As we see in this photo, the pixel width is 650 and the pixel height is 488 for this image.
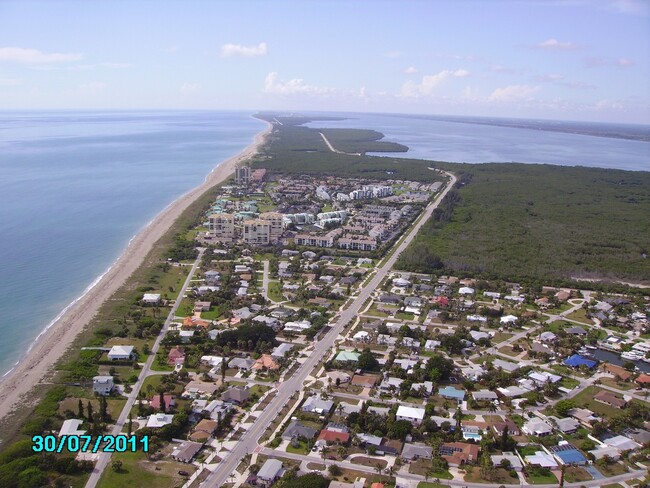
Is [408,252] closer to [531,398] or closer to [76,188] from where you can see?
[531,398]

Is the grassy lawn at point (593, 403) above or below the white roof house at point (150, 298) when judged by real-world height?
below

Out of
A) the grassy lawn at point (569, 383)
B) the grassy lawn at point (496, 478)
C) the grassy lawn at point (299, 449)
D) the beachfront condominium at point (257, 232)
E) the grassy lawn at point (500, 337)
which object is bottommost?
the grassy lawn at point (299, 449)

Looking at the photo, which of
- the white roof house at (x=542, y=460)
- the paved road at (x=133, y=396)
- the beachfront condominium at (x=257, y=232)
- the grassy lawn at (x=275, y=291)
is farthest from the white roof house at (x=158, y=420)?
the beachfront condominium at (x=257, y=232)

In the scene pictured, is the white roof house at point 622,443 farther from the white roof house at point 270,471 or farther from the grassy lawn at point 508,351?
the white roof house at point 270,471

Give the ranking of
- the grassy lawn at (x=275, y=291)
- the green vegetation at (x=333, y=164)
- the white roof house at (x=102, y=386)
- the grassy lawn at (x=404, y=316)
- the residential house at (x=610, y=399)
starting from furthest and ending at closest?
the green vegetation at (x=333, y=164), the grassy lawn at (x=275, y=291), the grassy lawn at (x=404, y=316), the residential house at (x=610, y=399), the white roof house at (x=102, y=386)

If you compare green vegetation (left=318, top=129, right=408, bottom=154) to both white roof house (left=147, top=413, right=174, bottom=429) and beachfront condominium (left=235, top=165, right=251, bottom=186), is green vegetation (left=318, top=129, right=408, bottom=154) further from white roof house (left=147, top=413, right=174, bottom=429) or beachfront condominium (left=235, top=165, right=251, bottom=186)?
white roof house (left=147, top=413, right=174, bottom=429)

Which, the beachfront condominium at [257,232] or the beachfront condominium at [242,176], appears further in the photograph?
the beachfront condominium at [242,176]

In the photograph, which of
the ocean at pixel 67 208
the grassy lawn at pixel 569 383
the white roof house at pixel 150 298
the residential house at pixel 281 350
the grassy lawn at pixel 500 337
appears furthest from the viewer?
the ocean at pixel 67 208

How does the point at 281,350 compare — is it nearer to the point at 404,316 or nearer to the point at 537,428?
the point at 404,316
